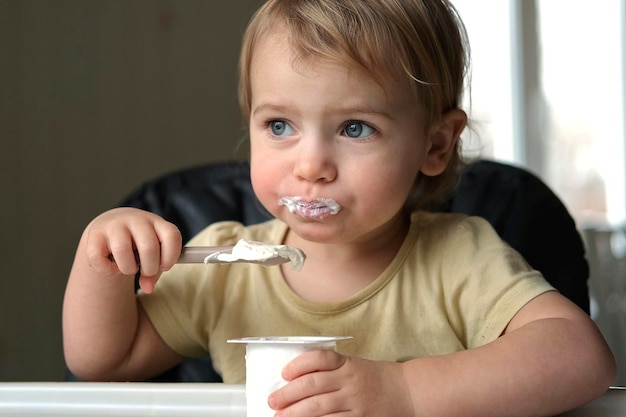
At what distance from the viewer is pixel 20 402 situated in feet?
3.09

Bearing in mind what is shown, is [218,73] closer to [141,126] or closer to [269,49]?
[141,126]

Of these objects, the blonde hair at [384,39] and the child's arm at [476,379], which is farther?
the blonde hair at [384,39]

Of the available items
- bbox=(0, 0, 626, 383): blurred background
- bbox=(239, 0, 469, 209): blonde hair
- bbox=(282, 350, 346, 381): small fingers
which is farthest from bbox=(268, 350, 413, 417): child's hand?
bbox=(0, 0, 626, 383): blurred background

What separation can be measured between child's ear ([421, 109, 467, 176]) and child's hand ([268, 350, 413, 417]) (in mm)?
472

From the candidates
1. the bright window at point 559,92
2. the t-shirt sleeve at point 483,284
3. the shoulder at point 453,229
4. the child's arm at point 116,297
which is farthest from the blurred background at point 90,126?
the t-shirt sleeve at point 483,284

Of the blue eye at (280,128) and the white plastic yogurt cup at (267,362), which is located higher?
the blue eye at (280,128)

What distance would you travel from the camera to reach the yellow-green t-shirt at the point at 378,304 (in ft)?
4.05

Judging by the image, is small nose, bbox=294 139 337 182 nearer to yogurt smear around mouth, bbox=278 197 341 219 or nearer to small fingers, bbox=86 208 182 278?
yogurt smear around mouth, bbox=278 197 341 219

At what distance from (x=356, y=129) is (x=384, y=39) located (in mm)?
114

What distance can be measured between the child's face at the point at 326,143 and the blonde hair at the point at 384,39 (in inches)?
0.8

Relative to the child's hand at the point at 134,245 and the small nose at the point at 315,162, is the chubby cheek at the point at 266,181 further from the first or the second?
the child's hand at the point at 134,245

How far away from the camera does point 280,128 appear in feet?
3.85

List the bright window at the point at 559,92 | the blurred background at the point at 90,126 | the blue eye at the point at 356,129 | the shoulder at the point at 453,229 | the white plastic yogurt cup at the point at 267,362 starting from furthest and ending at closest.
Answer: the bright window at the point at 559,92, the blurred background at the point at 90,126, the shoulder at the point at 453,229, the blue eye at the point at 356,129, the white plastic yogurt cup at the point at 267,362

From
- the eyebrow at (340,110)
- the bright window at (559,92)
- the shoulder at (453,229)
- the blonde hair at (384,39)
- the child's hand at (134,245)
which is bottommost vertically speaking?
the bright window at (559,92)
